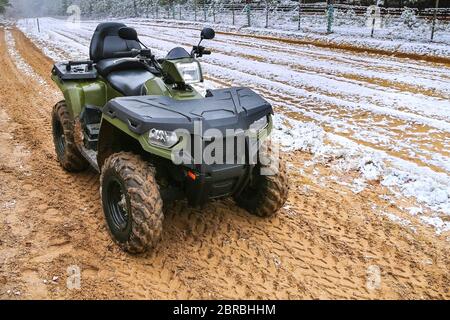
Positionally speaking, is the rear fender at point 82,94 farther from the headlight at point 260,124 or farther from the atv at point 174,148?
the headlight at point 260,124

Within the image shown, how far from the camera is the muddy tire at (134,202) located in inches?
A: 127

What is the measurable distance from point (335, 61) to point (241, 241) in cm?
1078

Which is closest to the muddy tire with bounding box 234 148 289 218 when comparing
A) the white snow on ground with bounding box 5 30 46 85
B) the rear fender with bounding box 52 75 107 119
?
the rear fender with bounding box 52 75 107 119

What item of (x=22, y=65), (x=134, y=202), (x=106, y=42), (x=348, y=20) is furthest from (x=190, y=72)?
(x=348, y=20)

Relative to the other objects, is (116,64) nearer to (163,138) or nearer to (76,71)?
(76,71)

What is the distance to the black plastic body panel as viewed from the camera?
10.3ft

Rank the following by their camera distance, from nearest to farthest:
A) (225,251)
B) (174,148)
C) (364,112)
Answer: (174,148)
(225,251)
(364,112)

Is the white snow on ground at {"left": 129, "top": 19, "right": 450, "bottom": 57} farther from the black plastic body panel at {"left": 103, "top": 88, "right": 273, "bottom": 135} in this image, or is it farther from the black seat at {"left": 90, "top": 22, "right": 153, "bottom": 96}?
the black plastic body panel at {"left": 103, "top": 88, "right": 273, "bottom": 135}

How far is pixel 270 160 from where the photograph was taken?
3.81 metres

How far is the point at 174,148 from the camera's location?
3156 mm

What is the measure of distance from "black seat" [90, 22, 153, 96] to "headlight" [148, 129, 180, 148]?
1.11 m

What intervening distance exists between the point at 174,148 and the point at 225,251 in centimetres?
105

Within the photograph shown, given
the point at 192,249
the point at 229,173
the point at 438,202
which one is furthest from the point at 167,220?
the point at 438,202
